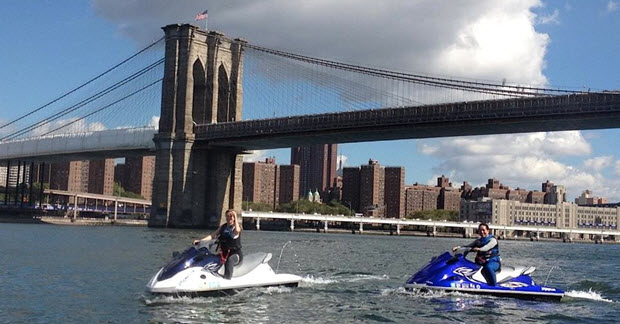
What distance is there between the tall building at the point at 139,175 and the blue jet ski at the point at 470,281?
16091 cm

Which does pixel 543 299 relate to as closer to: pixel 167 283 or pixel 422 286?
pixel 422 286

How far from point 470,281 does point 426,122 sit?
45.2 m

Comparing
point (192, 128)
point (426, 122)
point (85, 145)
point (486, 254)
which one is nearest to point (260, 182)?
point (85, 145)

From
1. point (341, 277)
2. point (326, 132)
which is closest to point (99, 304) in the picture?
point (341, 277)

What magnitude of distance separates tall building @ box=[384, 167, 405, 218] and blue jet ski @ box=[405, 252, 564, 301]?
580 ft

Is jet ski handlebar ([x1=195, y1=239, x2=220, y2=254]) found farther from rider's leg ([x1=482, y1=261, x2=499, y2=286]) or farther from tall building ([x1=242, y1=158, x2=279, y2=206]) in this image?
tall building ([x1=242, y1=158, x2=279, y2=206])

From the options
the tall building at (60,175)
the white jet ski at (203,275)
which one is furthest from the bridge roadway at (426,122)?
the tall building at (60,175)

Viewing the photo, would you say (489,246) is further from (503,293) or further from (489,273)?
(503,293)

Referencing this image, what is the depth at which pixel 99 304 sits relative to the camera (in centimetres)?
1295

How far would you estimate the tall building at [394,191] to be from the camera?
7530 inches

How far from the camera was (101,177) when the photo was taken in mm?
164750

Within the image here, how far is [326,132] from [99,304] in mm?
53044

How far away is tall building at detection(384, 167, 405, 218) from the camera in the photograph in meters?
191

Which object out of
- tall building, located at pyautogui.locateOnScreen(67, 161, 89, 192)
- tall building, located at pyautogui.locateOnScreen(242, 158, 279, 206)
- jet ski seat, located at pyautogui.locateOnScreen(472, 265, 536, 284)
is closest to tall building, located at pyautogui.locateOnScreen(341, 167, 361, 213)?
tall building, located at pyautogui.locateOnScreen(242, 158, 279, 206)
